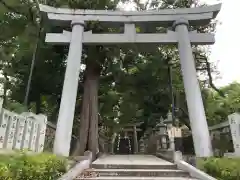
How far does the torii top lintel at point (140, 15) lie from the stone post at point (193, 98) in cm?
37

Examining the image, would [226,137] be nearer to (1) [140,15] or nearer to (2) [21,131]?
(1) [140,15]

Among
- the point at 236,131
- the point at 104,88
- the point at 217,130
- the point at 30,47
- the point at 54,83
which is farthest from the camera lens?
the point at 104,88

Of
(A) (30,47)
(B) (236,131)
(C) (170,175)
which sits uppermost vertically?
(A) (30,47)

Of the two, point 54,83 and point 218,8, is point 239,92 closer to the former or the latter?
point 218,8

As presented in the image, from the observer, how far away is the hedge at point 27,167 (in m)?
3.15

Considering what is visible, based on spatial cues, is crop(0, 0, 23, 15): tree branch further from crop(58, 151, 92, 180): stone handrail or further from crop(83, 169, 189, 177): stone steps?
crop(83, 169, 189, 177): stone steps

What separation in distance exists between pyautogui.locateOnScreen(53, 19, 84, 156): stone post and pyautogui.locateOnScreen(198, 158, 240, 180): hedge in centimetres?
404

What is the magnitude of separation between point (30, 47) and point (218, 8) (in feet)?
24.5

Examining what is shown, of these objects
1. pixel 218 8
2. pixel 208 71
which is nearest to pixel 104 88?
pixel 208 71

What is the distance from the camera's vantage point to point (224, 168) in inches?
183

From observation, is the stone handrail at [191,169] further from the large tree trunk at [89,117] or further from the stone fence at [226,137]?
the large tree trunk at [89,117]

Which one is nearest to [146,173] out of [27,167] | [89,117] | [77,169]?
[77,169]

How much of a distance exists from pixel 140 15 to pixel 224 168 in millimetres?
6451

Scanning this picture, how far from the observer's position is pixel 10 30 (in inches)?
406
